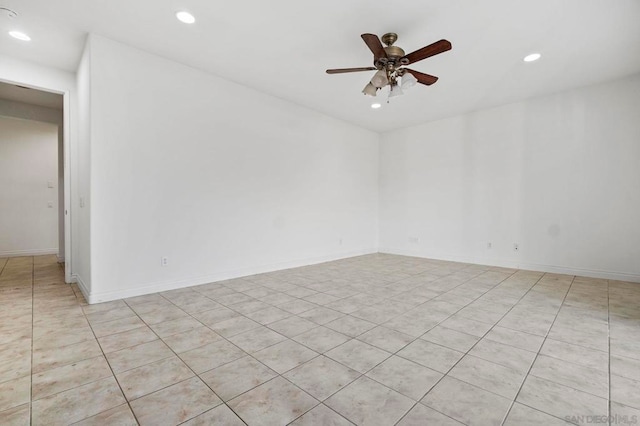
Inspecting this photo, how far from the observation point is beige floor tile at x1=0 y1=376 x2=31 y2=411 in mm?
1486

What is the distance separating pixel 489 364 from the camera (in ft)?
6.15

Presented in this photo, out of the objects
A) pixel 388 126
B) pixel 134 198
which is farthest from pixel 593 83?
pixel 134 198

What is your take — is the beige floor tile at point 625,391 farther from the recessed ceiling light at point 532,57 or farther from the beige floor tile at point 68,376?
the recessed ceiling light at point 532,57

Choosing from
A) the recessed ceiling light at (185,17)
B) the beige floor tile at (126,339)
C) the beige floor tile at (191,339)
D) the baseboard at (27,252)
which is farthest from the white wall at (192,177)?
the baseboard at (27,252)

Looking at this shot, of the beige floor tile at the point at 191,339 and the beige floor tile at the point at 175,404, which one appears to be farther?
the beige floor tile at the point at 191,339

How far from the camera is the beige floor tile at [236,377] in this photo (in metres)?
1.60

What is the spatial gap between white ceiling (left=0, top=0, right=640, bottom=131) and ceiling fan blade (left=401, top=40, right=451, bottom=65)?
330 millimetres

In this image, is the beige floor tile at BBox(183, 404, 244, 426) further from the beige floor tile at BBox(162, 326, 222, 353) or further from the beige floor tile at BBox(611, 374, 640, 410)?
the beige floor tile at BBox(611, 374, 640, 410)

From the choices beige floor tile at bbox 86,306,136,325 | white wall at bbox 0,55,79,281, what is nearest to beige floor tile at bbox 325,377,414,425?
beige floor tile at bbox 86,306,136,325

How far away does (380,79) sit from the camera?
9.86 ft

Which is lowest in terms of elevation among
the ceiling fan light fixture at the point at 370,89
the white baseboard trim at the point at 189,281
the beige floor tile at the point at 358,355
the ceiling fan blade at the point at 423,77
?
the beige floor tile at the point at 358,355

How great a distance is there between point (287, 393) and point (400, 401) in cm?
61

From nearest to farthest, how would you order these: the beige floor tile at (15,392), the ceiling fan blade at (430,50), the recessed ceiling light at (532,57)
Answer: the beige floor tile at (15,392) → the ceiling fan blade at (430,50) → the recessed ceiling light at (532,57)

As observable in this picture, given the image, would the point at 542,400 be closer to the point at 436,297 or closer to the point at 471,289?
the point at 436,297
